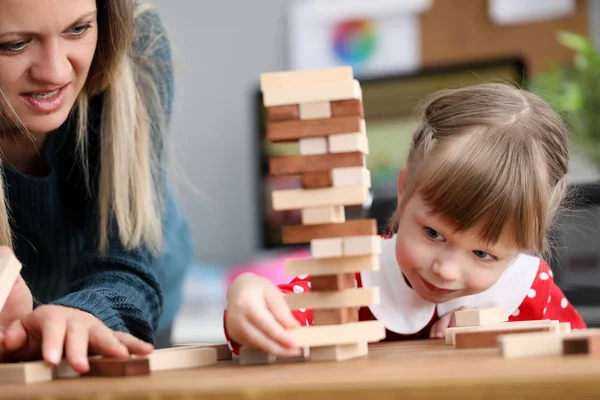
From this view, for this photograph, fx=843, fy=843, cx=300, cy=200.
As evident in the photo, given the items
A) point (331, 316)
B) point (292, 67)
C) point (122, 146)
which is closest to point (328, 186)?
point (331, 316)

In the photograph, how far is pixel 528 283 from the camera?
109 centimetres

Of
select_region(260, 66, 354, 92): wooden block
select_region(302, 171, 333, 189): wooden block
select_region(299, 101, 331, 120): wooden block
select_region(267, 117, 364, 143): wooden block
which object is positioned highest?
select_region(260, 66, 354, 92): wooden block

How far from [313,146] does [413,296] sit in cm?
45

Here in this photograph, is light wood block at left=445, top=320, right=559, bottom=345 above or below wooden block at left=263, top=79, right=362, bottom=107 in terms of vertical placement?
below

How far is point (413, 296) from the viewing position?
1.06 metres

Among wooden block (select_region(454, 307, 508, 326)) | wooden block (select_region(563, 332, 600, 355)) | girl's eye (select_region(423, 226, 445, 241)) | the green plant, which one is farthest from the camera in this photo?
the green plant

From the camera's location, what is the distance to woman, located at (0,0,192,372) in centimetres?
95

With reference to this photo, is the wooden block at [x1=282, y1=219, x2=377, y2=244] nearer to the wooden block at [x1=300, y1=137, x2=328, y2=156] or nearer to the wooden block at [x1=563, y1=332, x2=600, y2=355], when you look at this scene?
the wooden block at [x1=300, y1=137, x2=328, y2=156]

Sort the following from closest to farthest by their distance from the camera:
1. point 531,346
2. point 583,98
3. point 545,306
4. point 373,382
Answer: point 373,382, point 531,346, point 545,306, point 583,98

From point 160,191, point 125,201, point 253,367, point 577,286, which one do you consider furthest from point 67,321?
point 577,286

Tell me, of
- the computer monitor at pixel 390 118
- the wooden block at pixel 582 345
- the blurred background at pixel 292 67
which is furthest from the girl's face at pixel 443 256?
the computer monitor at pixel 390 118

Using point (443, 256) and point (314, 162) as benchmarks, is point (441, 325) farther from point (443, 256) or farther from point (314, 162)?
point (314, 162)

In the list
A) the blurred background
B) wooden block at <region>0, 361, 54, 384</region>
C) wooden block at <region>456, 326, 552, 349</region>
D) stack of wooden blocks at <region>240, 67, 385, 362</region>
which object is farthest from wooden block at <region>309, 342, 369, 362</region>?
the blurred background

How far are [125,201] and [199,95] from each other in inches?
94.9
